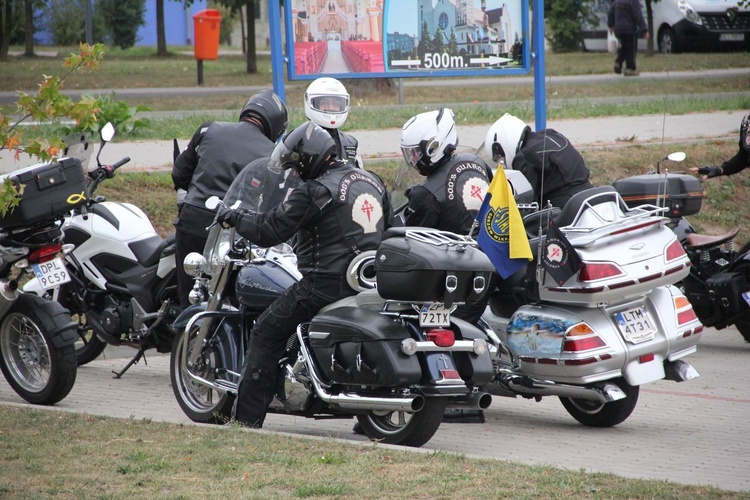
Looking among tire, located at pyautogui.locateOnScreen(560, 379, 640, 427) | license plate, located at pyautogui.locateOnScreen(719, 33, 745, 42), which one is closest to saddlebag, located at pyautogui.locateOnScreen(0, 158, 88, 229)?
tire, located at pyautogui.locateOnScreen(560, 379, 640, 427)

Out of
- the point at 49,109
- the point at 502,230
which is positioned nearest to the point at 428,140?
the point at 502,230

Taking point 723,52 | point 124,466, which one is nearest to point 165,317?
point 124,466

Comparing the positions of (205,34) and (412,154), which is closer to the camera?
(412,154)

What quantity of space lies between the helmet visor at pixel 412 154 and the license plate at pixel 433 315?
1.59m

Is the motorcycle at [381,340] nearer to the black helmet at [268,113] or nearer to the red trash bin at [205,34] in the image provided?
the black helmet at [268,113]

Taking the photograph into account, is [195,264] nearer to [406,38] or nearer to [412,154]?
[412,154]

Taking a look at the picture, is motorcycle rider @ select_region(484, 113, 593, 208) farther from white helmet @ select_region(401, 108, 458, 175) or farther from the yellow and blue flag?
the yellow and blue flag

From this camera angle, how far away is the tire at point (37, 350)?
23.5 feet

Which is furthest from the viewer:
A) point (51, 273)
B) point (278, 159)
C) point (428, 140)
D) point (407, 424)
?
point (51, 273)

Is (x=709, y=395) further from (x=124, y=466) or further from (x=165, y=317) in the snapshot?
(x=124, y=466)

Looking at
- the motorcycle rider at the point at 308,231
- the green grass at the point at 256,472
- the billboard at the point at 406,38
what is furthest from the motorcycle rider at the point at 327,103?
the billboard at the point at 406,38

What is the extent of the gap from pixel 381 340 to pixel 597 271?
1393mm

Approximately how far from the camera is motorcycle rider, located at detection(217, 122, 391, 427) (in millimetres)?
6133

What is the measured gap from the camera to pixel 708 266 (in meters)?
9.57
